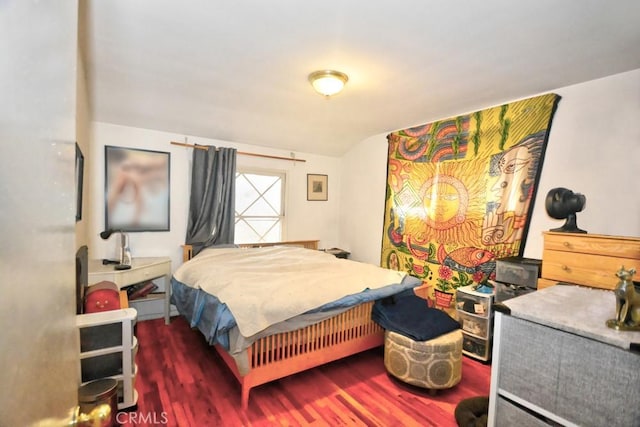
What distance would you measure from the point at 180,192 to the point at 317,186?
1.96m

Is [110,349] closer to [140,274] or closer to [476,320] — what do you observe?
[140,274]

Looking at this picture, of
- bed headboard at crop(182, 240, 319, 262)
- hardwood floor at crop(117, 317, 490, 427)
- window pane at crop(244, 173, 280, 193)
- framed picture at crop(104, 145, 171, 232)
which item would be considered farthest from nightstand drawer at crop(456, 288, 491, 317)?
framed picture at crop(104, 145, 171, 232)

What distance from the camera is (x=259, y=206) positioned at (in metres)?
4.20

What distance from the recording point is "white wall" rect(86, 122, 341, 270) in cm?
311

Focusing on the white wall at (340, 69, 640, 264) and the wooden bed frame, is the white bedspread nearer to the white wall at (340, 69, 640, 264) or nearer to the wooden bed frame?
the wooden bed frame

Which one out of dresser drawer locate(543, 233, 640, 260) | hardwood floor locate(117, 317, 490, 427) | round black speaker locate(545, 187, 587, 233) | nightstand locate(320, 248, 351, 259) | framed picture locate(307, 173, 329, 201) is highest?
framed picture locate(307, 173, 329, 201)

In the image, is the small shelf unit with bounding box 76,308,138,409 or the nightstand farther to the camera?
the nightstand

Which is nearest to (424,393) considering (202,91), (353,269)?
(353,269)

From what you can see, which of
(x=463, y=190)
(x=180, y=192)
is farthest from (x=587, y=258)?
(x=180, y=192)

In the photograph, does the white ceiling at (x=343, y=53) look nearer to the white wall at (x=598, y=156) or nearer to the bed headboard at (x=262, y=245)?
the white wall at (x=598, y=156)

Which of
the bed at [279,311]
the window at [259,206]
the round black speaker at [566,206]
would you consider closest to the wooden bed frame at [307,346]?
the bed at [279,311]

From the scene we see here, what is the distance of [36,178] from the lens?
55cm

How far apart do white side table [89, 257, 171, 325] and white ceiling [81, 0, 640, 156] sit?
1.50 m

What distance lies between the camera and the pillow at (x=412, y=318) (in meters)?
2.12
